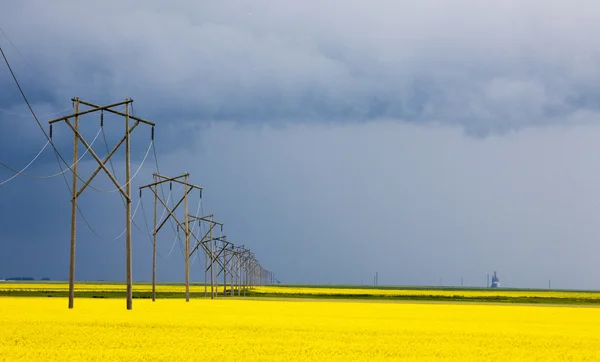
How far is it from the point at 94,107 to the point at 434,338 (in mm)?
24612

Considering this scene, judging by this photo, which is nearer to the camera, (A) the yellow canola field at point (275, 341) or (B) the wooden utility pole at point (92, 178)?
(A) the yellow canola field at point (275, 341)

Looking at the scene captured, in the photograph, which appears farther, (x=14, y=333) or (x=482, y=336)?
(x=482, y=336)

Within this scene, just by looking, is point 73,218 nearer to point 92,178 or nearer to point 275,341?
point 92,178

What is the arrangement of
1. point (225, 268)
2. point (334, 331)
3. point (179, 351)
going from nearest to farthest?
point (179, 351), point (334, 331), point (225, 268)

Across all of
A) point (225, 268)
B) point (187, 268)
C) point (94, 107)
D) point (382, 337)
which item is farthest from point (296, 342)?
point (225, 268)

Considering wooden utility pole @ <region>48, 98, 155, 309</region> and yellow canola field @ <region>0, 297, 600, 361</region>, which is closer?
yellow canola field @ <region>0, 297, 600, 361</region>

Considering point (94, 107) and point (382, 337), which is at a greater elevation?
point (94, 107)

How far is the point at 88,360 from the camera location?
16906mm

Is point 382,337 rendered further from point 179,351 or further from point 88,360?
point 88,360

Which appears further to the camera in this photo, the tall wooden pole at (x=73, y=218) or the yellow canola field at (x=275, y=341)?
the tall wooden pole at (x=73, y=218)

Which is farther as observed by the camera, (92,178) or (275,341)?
(92,178)

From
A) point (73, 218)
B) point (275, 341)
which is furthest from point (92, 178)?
point (275, 341)

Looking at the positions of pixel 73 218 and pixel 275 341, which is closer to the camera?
pixel 275 341

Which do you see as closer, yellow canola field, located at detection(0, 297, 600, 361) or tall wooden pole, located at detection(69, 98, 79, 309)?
yellow canola field, located at detection(0, 297, 600, 361)
